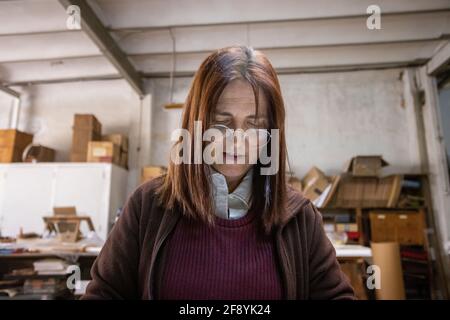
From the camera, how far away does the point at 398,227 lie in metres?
4.04

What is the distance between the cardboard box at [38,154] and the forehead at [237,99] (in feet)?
14.6

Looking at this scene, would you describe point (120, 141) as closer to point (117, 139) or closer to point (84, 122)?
point (117, 139)

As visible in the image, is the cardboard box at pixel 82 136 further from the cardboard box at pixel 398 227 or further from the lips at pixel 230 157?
the lips at pixel 230 157

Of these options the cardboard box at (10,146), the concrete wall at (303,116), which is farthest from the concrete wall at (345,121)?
the cardboard box at (10,146)

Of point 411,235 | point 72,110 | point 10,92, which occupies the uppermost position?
point 10,92

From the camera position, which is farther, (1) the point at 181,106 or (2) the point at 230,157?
(1) the point at 181,106

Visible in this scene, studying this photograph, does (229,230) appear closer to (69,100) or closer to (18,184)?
(18,184)

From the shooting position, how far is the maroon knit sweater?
0.68 m

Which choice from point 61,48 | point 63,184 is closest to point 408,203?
point 63,184

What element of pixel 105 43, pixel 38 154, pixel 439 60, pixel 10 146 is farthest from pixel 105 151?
pixel 439 60

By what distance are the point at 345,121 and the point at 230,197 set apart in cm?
442

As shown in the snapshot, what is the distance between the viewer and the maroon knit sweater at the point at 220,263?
68 centimetres

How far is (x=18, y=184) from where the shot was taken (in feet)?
13.7

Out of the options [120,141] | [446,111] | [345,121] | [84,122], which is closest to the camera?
[446,111]
